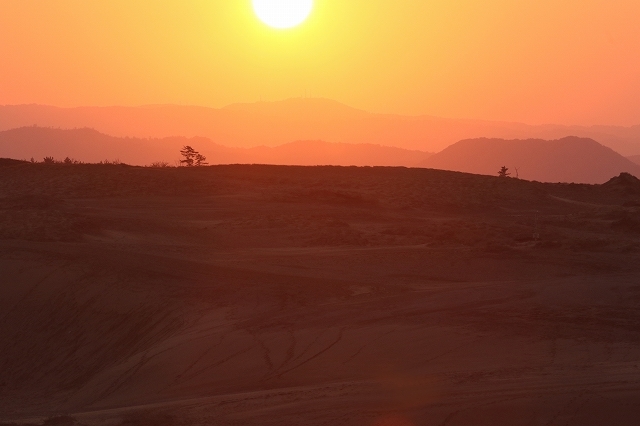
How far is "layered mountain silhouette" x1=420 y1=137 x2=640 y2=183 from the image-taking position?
95688mm

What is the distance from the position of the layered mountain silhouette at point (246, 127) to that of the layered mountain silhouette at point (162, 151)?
3310cm

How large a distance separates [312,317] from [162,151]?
372 feet

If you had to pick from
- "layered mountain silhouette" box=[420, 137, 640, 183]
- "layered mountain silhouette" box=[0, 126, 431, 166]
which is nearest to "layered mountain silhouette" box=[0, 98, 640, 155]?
"layered mountain silhouette" box=[0, 126, 431, 166]

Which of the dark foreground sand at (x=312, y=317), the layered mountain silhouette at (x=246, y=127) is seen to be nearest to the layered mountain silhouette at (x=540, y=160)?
the layered mountain silhouette at (x=246, y=127)

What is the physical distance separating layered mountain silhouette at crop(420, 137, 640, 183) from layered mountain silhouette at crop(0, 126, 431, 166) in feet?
35.3

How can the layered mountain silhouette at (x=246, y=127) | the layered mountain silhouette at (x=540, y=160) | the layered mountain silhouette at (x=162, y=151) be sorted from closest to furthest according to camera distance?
the layered mountain silhouette at (x=540, y=160) < the layered mountain silhouette at (x=162, y=151) < the layered mountain silhouette at (x=246, y=127)

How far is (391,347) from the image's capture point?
1103 cm

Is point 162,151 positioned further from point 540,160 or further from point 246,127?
point 540,160

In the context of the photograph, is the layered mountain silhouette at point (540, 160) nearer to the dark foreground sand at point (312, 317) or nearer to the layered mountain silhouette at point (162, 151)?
the layered mountain silhouette at point (162, 151)

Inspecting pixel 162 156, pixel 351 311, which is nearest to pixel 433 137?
pixel 162 156

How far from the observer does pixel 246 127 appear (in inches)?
7111

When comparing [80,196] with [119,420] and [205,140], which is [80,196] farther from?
[205,140]

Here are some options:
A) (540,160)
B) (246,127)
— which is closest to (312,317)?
(540,160)

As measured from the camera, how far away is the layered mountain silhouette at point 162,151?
11406 centimetres
